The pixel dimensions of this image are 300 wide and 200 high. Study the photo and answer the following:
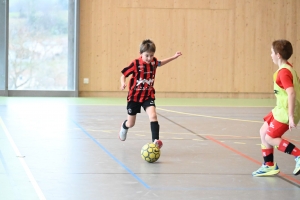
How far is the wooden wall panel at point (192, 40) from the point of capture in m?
17.7

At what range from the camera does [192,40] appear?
18.1 metres

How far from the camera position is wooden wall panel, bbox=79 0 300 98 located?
698 inches

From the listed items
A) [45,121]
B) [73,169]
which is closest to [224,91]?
[45,121]

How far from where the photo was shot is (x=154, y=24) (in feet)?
58.5

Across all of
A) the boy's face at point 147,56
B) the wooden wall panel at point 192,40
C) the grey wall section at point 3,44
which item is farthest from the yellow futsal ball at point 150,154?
the grey wall section at point 3,44

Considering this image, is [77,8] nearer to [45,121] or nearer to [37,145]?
[45,121]

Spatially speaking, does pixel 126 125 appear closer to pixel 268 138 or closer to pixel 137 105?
pixel 137 105

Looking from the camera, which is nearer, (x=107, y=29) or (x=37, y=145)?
(x=37, y=145)

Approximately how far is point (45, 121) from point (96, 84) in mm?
7246

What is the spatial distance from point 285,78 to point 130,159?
2196 millimetres

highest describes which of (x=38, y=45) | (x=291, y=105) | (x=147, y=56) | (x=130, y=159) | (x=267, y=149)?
(x=38, y=45)

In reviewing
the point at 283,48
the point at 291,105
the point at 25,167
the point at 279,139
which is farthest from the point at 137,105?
the point at 291,105

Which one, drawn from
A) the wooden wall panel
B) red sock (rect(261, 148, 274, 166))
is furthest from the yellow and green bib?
the wooden wall panel

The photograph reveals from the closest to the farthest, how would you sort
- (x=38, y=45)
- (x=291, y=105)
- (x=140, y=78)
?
(x=291, y=105) < (x=140, y=78) < (x=38, y=45)
